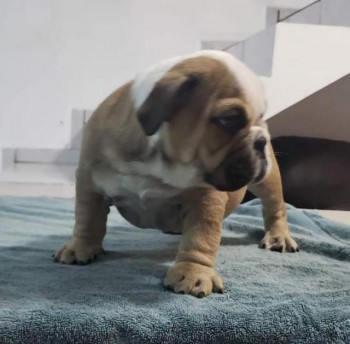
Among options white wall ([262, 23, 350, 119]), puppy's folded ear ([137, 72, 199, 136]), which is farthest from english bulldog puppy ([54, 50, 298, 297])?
white wall ([262, 23, 350, 119])

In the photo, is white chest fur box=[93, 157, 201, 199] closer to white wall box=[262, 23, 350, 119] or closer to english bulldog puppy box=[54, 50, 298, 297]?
english bulldog puppy box=[54, 50, 298, 297]

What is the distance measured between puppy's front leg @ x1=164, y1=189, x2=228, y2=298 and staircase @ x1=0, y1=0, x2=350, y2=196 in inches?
39.9

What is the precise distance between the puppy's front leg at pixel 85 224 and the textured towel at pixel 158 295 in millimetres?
33

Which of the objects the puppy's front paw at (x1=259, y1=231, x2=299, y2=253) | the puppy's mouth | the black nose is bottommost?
the puppy's front paw at (x1=259, y1=231, x2=299, y2=253)

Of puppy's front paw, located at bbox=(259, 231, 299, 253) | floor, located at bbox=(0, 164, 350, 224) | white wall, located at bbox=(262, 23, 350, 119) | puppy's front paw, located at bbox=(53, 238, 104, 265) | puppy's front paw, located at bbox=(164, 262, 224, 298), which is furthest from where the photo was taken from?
floor, located at bbox=(0, 164, 350, 224)

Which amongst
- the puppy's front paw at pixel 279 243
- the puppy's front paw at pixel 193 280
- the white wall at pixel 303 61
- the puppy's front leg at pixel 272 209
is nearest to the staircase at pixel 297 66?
the white wall at pixel 303 61

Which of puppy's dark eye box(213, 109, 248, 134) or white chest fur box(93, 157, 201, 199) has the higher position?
puppy's dark eye box(213, 109, 248, 134)

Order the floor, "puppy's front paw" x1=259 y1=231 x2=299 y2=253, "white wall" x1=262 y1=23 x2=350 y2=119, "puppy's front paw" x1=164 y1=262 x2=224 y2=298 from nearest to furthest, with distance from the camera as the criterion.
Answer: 1. "puppy's front paw" x1=164 y1=262 x2=224 y2=298
2. "puppy's front paw" x1=259 y1=231 x2=299 y2=253
3. "white wall" x1=262 y1=23 x2=350 y2=119
4. the floor

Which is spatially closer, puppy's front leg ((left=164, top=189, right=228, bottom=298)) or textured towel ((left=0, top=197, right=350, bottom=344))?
textured towel ((left=0, top=197, right=350, bottom=344))

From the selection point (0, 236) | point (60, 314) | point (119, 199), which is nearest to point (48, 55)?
point (0, 236)

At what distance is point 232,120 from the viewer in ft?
3.36

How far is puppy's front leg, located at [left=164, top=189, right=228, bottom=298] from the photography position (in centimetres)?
101

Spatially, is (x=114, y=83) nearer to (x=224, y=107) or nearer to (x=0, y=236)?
(x=0, y=236)

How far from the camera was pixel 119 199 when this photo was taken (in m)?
1.20
